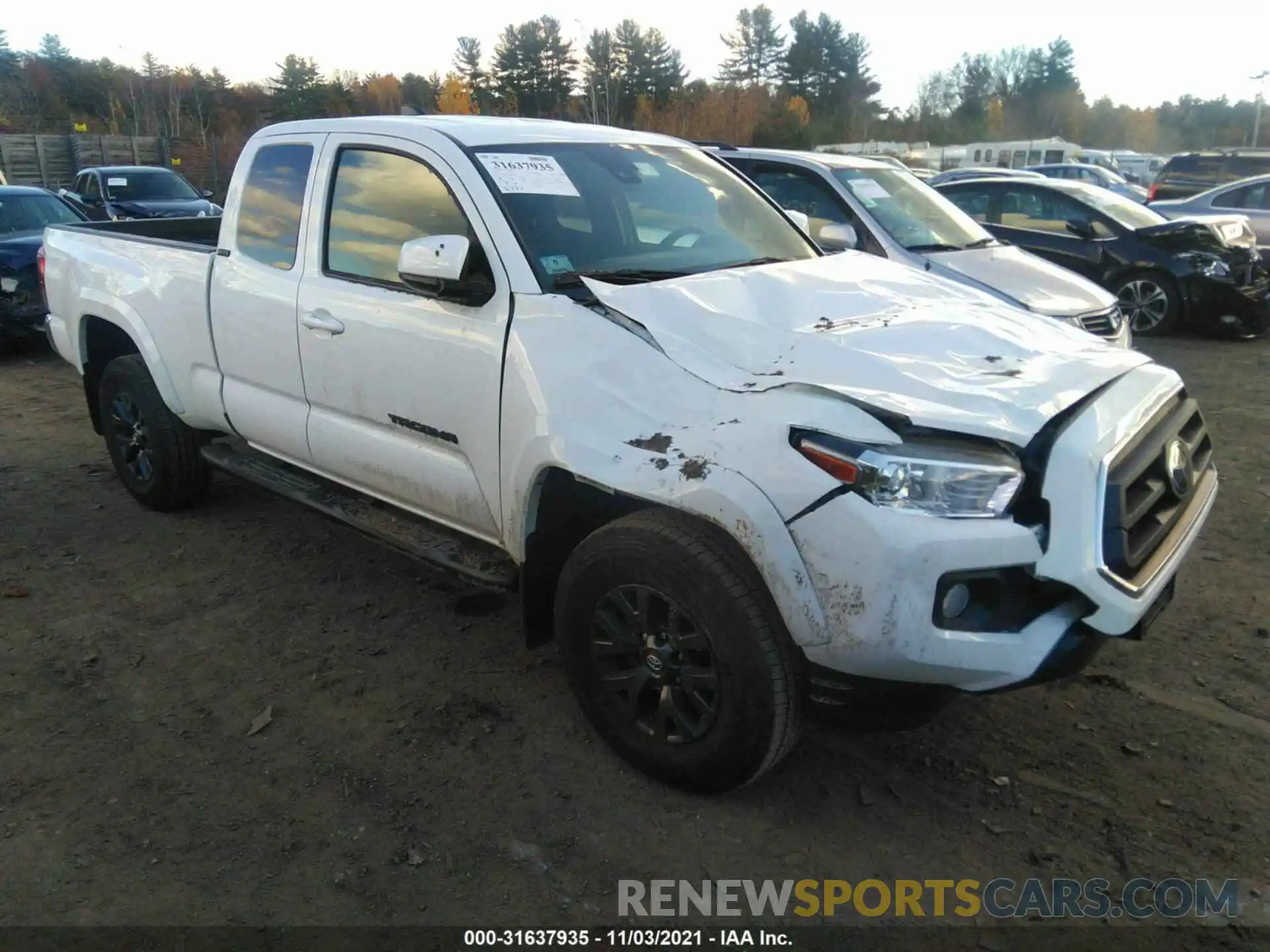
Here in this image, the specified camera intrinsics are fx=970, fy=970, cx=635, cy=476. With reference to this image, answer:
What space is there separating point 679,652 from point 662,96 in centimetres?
6634

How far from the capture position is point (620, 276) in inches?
129

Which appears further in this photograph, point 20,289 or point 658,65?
point 658,65

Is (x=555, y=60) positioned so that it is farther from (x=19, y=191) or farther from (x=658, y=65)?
(x=19, y=191)

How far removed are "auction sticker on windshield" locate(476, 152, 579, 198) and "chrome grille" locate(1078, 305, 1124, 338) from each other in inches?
170

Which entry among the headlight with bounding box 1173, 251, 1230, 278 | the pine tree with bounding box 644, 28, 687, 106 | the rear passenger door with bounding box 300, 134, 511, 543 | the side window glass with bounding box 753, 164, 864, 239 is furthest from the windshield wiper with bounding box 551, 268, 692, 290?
the pine tree with bounding box 644, 28, 687, 106

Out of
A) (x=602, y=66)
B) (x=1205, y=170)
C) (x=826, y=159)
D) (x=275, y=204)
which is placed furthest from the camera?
(x=602, y=66)

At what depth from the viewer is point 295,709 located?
348cm

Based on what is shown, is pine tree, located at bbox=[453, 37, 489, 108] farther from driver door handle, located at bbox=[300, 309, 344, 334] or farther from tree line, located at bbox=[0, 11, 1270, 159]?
driver door handle, located at bbox=[300, 309, 344, 334]

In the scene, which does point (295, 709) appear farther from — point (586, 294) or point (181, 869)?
point (586, 294)

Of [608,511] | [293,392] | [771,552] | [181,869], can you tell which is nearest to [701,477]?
[771,552]

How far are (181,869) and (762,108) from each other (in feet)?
188

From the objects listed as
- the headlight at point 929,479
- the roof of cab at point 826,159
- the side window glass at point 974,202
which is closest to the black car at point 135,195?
the roof of cab at point 826,159

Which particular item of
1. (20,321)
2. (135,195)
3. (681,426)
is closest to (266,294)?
(681,426)

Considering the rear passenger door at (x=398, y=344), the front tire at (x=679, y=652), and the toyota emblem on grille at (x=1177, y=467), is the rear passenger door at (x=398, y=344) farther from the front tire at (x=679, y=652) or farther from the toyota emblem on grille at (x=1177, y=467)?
the toyota emblem on grille at (x=1177, y=467)
